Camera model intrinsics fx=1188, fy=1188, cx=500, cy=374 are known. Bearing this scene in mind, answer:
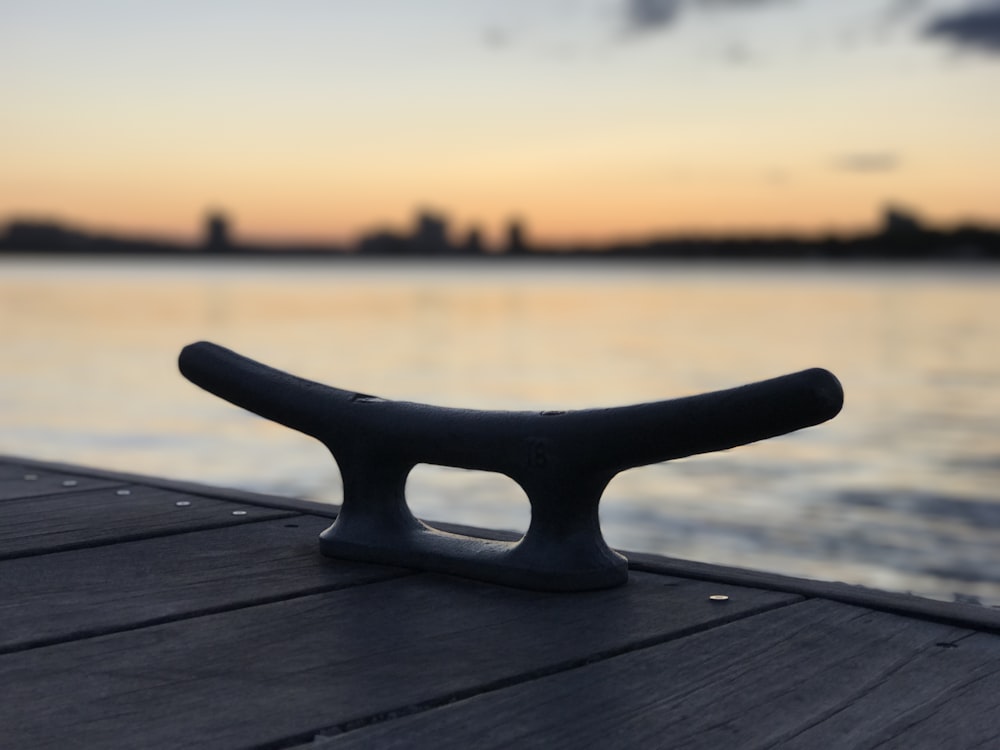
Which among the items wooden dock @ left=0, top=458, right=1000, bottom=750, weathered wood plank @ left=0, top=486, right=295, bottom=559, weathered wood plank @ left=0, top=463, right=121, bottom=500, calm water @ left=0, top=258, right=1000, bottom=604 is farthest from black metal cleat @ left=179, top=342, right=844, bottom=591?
calm water @ left=0, top=258, right=1000, bottom=604

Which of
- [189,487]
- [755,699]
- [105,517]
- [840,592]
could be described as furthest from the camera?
[189,487]

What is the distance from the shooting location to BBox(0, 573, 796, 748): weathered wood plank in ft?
4.41

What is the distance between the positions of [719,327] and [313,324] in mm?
15831

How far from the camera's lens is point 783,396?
1716 millimetres

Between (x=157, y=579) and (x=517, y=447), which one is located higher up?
(x=517, y=447)

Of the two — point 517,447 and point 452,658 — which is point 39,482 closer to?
point 517,447

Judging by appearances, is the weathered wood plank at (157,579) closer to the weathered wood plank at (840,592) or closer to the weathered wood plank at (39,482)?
the weathered wood plank at (840,592)

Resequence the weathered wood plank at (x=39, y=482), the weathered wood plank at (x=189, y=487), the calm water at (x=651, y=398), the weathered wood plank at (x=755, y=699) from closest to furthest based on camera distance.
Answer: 1. the weathered wood plank at (x=755, y=699)
2. the weathered wood plank at (x=189, y=487)
3. the weathered wood plank at (x=39, y=482)
4. the calm water at (x=651, y=398)

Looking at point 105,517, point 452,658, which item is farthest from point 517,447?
point 105,517

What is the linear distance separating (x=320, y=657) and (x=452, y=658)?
175 millimetres

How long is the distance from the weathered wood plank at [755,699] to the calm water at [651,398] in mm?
7090

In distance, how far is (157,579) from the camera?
1.98 metres

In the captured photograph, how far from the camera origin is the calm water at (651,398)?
10.2 meters

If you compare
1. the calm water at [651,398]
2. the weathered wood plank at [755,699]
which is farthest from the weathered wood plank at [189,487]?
the calm water at [651,398]
